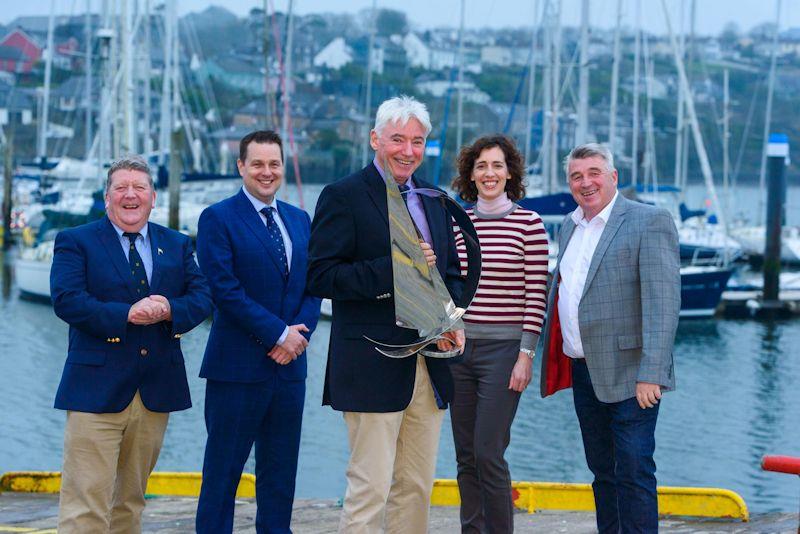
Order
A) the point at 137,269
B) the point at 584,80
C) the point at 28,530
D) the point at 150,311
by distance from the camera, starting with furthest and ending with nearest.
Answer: the point at 584,80 → the point at 28,530 → the point at 137,269 → the point at 150,311

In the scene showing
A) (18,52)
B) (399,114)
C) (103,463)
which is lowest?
(103,463)

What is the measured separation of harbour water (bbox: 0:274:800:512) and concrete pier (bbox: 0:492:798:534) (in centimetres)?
602

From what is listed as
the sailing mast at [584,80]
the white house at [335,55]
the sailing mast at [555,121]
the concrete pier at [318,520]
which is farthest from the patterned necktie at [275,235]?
the white house at [335,55]

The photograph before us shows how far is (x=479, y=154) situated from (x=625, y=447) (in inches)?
56.6

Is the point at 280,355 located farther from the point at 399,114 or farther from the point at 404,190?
the point at 399,114

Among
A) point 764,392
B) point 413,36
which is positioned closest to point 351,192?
point 764,392

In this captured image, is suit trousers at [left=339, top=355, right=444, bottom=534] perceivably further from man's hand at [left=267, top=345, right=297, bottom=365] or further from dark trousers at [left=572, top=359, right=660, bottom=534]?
dark trousers at [left=572, top=359, right=660, bottom=534]

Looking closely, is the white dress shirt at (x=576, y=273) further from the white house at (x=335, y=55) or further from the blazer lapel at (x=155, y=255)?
the white house at (x=335, y=55)

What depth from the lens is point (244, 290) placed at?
5.21m

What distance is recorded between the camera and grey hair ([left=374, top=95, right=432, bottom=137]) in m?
4.59

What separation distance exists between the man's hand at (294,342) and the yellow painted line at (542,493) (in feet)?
5.55

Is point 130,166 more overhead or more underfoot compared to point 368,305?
more overhead

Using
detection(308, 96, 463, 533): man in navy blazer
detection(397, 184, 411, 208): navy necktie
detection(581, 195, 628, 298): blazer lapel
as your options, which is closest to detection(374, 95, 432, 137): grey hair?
detection(308, 96, 463, 533): man in navy blazer

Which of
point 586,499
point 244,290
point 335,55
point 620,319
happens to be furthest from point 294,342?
point 335,55
